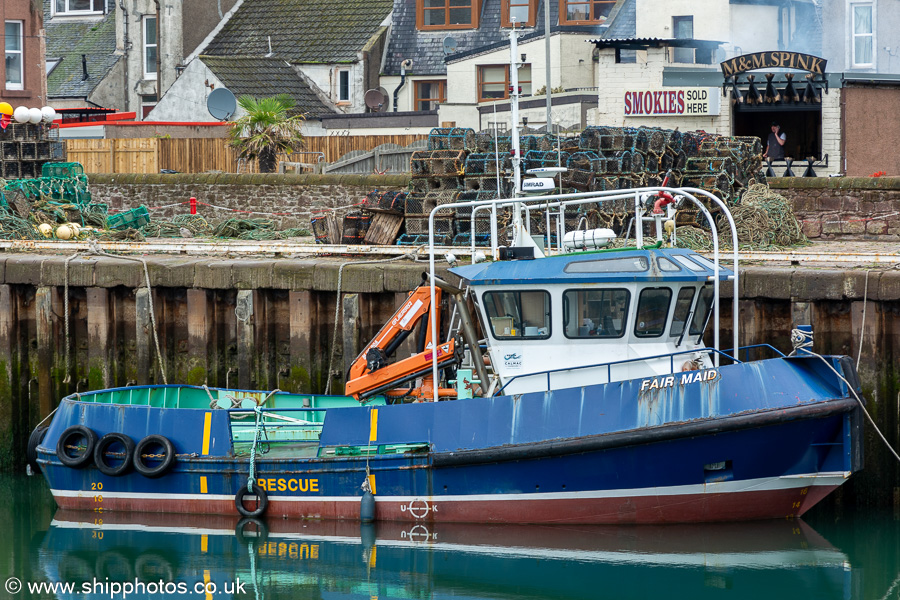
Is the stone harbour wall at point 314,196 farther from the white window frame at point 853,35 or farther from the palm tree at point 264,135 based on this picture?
the white window frame at point 853,35

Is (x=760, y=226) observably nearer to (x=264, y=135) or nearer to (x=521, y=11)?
(x=264, y=135)

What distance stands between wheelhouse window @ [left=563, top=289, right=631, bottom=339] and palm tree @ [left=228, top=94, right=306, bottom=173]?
1380 centimetres

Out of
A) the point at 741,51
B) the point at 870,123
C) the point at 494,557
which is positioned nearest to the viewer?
the point at 494,557

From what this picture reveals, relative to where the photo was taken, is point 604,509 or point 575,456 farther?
point 604,509

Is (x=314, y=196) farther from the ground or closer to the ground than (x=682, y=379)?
farther from the ground

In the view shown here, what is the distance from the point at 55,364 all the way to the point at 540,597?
6.88m

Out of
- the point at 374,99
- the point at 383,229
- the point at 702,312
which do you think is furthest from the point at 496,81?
the point at 702,312

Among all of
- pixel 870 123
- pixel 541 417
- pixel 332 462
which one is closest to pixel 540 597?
pixel 541 417

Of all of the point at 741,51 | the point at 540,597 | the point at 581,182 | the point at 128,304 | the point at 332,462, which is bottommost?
the point at 540,597

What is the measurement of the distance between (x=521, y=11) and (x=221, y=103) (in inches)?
306

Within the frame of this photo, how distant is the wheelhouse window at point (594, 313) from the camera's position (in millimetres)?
11156

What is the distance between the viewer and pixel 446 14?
32.3m

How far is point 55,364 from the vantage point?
47.8ft

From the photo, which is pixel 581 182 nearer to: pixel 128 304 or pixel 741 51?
pixel 128 304
